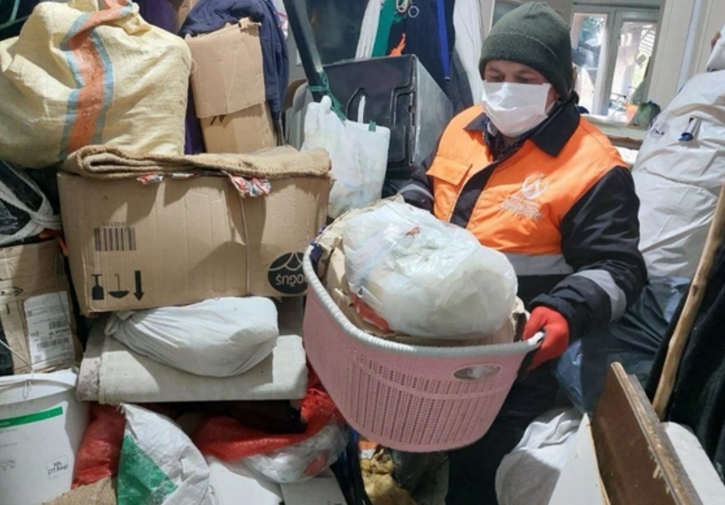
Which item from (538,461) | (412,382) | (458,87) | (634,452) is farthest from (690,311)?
(458,87)

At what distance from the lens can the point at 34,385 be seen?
1.35 m

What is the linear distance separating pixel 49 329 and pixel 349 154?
92 cm

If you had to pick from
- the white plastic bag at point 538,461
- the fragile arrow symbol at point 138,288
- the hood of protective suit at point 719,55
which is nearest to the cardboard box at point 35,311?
the fragile arrow symbol at point 138,288

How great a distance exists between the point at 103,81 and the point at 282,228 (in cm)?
52

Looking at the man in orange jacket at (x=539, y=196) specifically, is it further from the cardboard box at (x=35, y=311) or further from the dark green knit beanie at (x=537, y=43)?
the cardboard box at (x=35, y=311)

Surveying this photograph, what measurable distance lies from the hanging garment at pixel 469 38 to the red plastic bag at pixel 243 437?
133 centimetres

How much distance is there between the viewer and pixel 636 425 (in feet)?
2.66

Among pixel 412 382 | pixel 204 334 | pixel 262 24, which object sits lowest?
pixel 204 334

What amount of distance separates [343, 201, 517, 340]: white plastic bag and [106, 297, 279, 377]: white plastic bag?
17.3 inches

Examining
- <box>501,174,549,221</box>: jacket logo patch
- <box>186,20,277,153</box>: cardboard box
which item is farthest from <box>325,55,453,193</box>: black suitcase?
<box>501,174,549,221</box>: jacket logo patch

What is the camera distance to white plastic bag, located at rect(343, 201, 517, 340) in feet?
2.95

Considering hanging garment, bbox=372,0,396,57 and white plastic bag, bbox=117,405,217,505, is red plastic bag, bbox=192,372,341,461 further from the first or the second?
hanging garment, bbox=372,0,396,57

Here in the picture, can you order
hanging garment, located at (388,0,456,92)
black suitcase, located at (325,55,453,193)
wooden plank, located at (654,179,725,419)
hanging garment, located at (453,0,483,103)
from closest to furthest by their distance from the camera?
wooden plank, located at (654,179,725,419), black suitcase, located at (325,55,453,193), hanging garment, located at (388,0,456,92), hanging garment, located at (453,0,483,103)

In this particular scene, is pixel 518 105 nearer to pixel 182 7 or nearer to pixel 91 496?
pixel 182 7
